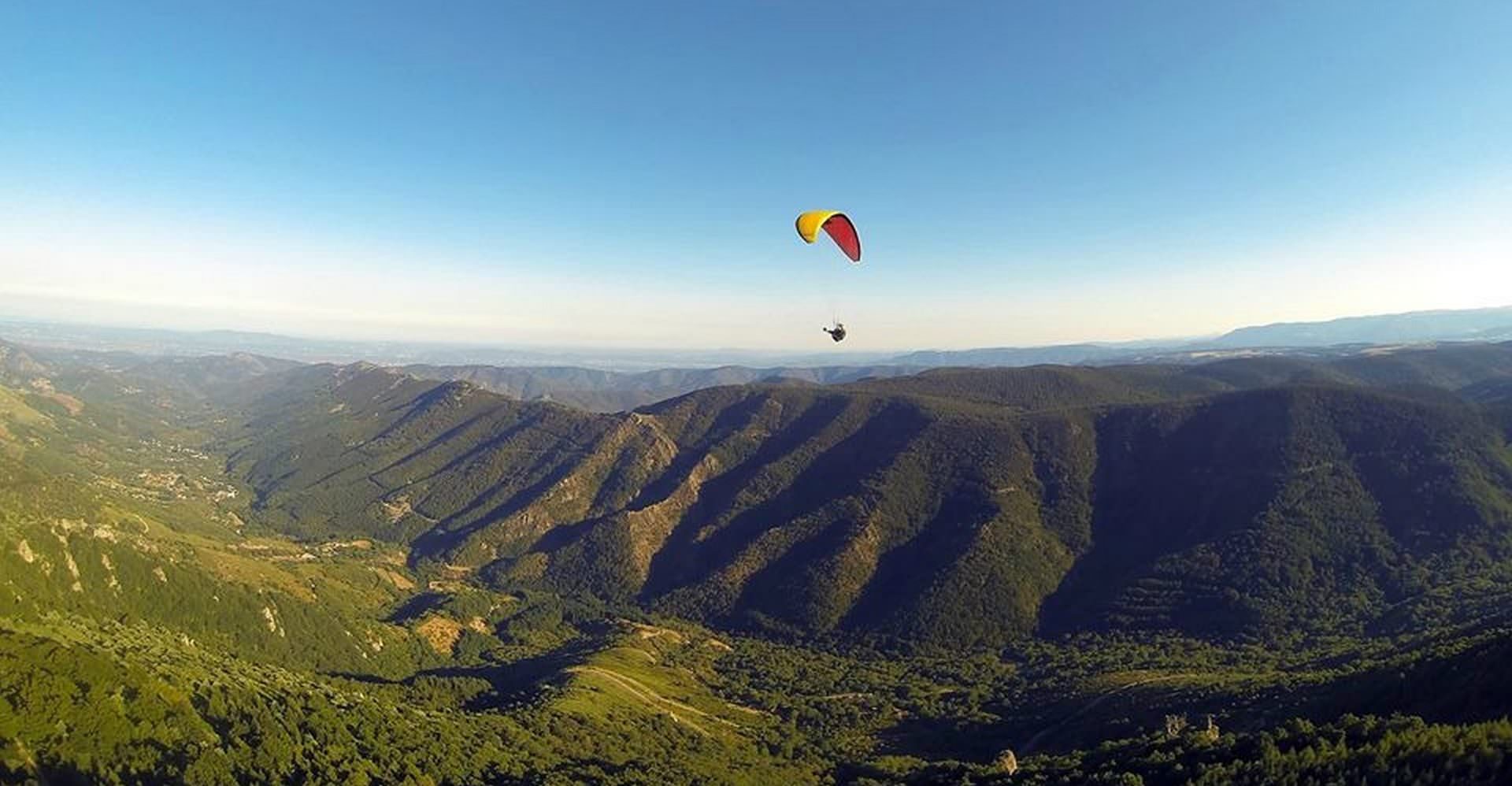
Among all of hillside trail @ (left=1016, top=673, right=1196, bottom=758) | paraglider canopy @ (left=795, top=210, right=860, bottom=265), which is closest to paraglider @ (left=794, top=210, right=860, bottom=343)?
paraglider canopy @ (left=795, top=210, right=860, bottom=265)

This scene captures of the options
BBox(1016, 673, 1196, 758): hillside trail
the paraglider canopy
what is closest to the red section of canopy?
the paraglider canopy

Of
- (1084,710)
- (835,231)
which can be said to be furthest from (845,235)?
(1084,710)

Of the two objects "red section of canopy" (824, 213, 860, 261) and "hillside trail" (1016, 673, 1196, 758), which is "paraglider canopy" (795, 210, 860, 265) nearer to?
"red section of canopy" (824, 213, 860, 261)

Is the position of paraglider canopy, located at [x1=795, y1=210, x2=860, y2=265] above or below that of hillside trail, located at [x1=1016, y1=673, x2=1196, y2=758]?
above

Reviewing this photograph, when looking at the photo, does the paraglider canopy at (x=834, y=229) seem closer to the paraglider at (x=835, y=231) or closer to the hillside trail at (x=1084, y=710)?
the paraglider at (x=835, y=231)

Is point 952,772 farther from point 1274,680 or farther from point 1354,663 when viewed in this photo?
point 1354,663

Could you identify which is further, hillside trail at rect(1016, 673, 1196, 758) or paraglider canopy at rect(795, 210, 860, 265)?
hillside trail at rect(1016, 673, 1196, 758)

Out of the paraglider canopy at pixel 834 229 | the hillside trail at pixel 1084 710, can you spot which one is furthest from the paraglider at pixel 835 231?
the hillside trail at pixel 1084 710
